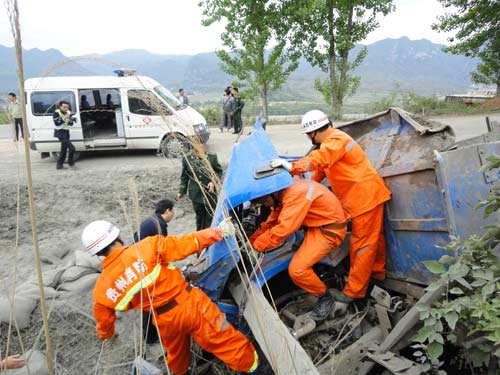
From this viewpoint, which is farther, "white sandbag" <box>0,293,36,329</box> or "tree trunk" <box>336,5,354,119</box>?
"tree trunk" <box>336,5,354,119</box>

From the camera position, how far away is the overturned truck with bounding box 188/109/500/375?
2.63 m

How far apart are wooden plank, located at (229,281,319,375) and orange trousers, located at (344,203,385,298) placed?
958mm

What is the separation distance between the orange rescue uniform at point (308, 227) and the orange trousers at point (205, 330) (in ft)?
Answer: 1.99

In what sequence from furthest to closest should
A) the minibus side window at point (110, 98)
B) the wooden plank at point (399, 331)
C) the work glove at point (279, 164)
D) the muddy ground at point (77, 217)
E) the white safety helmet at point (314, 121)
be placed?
the minibus side window at point (110, 98) < the muddy ground at point (77, 217) < the white safety helmet at point (314, 121) < the work glove at point (279, 164) < the wooden plank at point (399, 331)

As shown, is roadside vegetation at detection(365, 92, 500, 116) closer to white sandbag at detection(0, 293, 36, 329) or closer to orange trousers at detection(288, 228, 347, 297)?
orange trousers at detection(288, 228, 347, 297)

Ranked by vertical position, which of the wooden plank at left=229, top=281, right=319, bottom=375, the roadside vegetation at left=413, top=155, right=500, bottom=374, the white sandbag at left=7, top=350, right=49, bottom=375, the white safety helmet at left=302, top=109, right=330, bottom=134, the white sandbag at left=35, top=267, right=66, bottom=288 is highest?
the white safety helmet at left=302, top=109, right=330, bottom=134

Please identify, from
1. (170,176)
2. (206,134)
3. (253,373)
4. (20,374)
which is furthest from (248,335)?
(206,134)

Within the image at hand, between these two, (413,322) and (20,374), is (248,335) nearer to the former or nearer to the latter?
(413,322)

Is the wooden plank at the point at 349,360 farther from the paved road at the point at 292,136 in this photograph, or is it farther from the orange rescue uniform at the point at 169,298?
the paved road at the point at 292,136

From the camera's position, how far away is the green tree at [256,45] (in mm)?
15680

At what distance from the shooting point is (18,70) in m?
0.85

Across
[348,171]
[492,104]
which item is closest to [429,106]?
[492,104]

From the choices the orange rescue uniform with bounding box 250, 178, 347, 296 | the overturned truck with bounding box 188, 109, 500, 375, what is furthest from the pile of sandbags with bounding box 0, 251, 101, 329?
the orange rescue uniform with bounding box 250, 178, 347, 296

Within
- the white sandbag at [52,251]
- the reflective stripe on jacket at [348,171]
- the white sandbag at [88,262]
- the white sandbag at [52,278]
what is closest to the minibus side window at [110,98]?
the white sandbag at [52,251]
